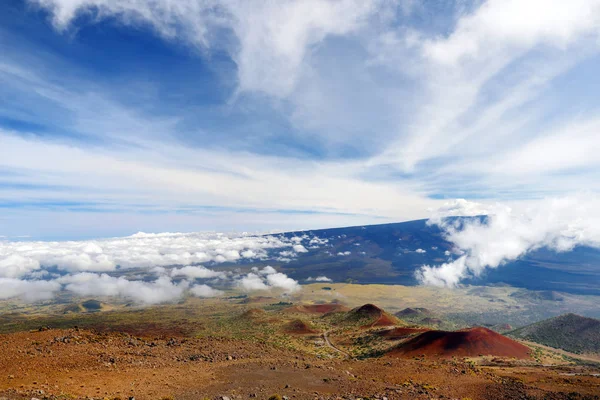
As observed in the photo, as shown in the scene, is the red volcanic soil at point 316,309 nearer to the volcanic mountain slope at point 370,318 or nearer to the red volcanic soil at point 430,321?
the red volcanic soil at point 430,321

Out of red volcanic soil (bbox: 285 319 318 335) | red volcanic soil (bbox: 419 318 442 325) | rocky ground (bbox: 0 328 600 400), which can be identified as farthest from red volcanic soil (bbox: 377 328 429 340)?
red volcanic soil (bbox: 419 318 442 325)

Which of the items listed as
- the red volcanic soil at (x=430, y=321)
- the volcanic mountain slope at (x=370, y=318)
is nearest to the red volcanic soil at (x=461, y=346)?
the volcanic mountain slope at (x=370, y=318)

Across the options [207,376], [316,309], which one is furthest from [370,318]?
[207,376]

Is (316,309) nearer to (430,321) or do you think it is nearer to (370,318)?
(430,321)

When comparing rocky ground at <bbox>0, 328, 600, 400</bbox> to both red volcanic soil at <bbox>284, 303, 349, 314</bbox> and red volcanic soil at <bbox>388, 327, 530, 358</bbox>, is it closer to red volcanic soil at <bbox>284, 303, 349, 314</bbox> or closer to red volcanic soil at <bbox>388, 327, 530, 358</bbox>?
red volcanic soil at <bbox>388, 327, 530, 358</bbox>

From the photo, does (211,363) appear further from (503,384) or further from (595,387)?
(595,387)

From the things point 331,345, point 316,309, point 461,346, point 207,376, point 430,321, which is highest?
point 207,376

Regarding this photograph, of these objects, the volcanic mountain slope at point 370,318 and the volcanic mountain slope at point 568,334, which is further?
the volcanic mountain slope at point 370,318
